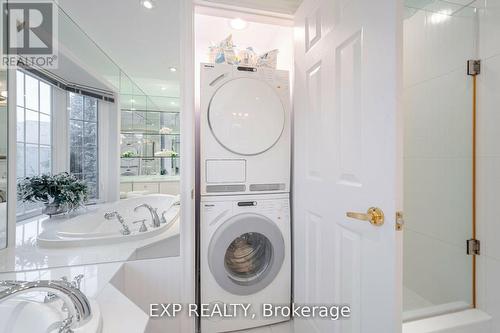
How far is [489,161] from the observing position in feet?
3.99

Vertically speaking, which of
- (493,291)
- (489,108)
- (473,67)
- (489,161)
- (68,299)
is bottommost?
(493,291)

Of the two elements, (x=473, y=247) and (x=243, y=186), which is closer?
(x=473, y=247)

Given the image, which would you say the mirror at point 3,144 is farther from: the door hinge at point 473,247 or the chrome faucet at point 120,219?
the door hinge at point 473,247

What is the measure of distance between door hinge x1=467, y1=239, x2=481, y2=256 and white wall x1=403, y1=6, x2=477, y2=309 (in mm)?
30

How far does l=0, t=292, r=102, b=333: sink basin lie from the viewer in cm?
73

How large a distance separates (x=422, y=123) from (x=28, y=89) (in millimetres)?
2446

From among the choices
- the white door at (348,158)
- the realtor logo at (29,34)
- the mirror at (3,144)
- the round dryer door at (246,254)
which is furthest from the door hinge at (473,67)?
the mirror at (3,144)

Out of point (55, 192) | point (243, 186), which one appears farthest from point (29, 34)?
point (243, 186)

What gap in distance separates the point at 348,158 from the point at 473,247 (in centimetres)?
105

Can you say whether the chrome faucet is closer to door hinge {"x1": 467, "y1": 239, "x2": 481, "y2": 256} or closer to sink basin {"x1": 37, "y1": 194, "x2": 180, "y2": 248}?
sink basin {"x1": 37, "y1": 194, "x2": 180, "y2": 248}

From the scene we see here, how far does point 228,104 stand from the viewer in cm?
148

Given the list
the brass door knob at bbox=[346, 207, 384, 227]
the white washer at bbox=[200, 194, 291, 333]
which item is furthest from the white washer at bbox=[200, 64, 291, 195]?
the brass door knob at bbox=[346, 207, 384, 227]

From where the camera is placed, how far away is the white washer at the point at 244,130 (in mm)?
1471

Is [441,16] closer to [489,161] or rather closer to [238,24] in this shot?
[489,161]
